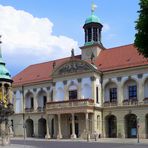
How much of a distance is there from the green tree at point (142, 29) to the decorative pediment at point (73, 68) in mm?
41837

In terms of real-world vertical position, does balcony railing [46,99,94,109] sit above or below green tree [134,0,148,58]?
below

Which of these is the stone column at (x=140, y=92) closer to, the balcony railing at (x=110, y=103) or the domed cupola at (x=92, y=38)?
the balcony railing at (x=110, y=103)

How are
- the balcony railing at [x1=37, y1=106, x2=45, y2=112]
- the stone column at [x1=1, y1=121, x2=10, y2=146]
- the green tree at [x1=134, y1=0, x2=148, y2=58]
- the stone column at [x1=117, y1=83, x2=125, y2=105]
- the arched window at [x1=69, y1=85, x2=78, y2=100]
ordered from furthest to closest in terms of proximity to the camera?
1. the balcony railing at [x1=37, y1=106, x2=45, y2=112]
2. the arched window at [x1=69, y1=85, x2=78, y2=100]
3. the stone column at [x1=117, y1=83, x2=125, y2=105]
4. the stone column at [x1=1, y1=121, x2=10, y2=146]
5. the green tree at [x1=134, y1=0, x2=148, y2=58]

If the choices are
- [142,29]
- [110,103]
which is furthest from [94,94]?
[142,29]

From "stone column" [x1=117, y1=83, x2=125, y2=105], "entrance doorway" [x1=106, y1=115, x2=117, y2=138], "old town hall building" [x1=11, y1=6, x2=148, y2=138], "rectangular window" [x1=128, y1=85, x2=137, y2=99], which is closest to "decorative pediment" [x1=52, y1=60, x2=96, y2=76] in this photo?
"old town hall building" [x1=11, y1=6, x2=148, y2=138]

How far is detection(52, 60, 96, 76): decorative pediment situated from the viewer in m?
67.2

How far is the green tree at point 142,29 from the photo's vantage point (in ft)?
77.8

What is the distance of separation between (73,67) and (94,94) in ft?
18.7

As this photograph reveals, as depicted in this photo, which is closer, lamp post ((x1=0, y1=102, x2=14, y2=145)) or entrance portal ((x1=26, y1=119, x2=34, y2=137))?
lamp post ((x1=0, y1=102, x2=14, y2=145))

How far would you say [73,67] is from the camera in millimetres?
68750

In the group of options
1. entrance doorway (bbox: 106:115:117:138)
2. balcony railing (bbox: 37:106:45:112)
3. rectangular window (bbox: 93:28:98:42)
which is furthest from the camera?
balcony railing (bbox: 37:106:45:112)

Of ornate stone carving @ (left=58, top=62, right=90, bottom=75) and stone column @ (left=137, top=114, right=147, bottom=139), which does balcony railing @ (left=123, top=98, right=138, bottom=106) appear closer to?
stone column @ (left=137, top=114, right=147, bottom=139)

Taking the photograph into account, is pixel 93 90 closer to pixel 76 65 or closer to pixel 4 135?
pixel 76 65

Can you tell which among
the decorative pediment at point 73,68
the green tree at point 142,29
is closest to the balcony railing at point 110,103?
the decorative pediment at point 73,68
